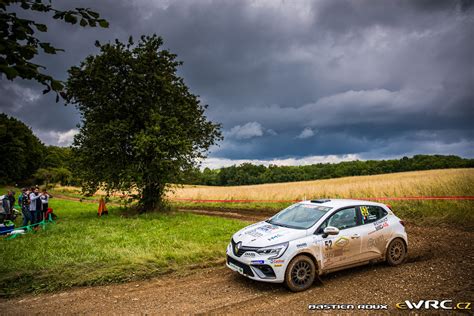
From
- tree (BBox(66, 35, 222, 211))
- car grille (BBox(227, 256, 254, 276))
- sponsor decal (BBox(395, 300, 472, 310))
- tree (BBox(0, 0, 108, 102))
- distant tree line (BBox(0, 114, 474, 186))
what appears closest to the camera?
tree (BBox(0, 0, 108, 102))

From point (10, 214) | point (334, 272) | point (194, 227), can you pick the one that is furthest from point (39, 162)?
point (334, 272)

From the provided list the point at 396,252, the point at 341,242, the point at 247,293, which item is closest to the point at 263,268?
the point at 247,293

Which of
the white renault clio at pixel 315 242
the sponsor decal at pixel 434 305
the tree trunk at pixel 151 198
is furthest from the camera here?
the tree trunk at pixel 151 198

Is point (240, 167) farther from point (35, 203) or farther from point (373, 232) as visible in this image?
point (373, 232)

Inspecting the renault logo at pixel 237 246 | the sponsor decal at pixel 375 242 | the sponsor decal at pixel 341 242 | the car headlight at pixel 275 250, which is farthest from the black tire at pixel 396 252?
the renault logo at pixel 237 246

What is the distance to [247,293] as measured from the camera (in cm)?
630

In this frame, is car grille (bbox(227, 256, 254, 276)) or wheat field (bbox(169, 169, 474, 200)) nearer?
car grille (bbox(227, 256, 254, 276))

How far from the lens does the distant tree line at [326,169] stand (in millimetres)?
65769

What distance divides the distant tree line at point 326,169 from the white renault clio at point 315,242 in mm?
56435

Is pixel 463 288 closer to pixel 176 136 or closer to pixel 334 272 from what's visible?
pixel 334 272

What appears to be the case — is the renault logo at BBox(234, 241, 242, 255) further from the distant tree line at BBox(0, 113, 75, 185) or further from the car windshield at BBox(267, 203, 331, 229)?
the distant tree line at BBox(0, 113, 75, 185)

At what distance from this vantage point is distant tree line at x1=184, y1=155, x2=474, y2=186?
65769 mm

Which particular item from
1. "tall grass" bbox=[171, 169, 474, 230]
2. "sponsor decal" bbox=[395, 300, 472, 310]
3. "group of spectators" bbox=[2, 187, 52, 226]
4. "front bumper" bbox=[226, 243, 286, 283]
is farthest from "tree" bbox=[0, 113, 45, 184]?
"sponsor decal" bbox=[395, 300, 472, 310]

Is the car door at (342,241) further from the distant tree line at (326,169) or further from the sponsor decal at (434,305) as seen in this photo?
the distant tree line at (326,169)
